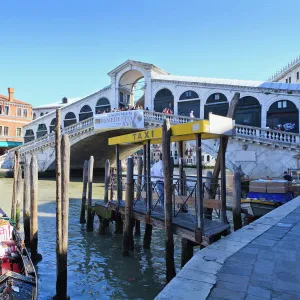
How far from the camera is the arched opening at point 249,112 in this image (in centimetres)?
1802

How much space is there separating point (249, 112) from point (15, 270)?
15.9m

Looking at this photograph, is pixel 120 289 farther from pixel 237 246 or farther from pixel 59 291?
pixel 237 246

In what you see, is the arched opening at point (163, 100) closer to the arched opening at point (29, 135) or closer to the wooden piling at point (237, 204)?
the arched opening at point (29, 135)

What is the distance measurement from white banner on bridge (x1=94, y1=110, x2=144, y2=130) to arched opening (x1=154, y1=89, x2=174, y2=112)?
3.22 metres

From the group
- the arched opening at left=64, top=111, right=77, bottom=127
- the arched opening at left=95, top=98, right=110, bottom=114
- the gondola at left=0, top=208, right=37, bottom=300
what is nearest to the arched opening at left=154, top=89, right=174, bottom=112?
the arched opening at left=95, top=98, right=110, bottom=114

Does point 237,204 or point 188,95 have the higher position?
point 188,95

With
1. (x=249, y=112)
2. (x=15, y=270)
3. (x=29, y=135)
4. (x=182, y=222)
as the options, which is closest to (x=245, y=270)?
(x=182, y=222)

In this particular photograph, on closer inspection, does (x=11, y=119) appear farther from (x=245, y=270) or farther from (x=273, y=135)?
(x=245, y=270)

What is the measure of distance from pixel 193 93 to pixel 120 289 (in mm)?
16698

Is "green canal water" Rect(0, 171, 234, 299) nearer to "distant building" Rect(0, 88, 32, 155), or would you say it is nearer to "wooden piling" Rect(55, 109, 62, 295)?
"wooden piling" Rect(55, 109, 62, 295)

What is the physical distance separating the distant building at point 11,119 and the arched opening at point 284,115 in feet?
85.6

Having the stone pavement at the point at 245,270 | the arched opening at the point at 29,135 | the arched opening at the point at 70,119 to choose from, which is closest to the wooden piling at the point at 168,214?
the stone pavement at the point at 245,270

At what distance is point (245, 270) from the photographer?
138 inches

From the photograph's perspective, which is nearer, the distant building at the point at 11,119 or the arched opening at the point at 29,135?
the arched opening at the point at 29,135
